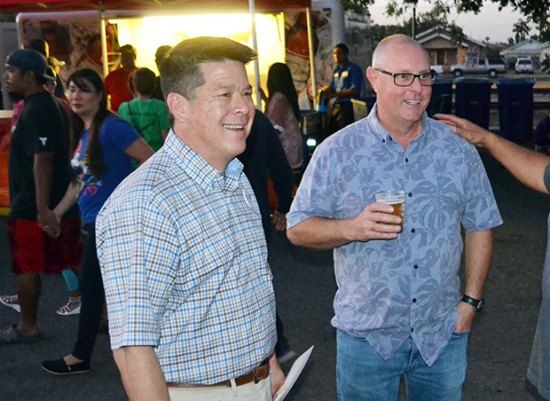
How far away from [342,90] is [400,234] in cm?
1190

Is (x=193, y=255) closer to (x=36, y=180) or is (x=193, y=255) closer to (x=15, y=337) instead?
(x=36, y=180)

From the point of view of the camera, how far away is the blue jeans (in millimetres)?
3523

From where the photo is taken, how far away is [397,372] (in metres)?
3.55

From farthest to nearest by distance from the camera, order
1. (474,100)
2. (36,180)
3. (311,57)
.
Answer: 1. (474,100)
2. (311,57)
3. (36,180)

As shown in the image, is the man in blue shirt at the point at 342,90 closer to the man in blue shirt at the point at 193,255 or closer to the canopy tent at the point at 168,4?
the canopy tent at the point at 168,4

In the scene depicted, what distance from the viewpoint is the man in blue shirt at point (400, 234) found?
3.48 meters

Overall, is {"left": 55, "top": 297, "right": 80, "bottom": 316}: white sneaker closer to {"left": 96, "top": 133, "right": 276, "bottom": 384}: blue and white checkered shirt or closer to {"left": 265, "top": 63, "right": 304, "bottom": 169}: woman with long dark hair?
{"left": 265, "top": 63, "right": 304, "bottom": 169}: woman with long dark hair

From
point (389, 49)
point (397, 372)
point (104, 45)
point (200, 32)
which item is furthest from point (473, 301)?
point (200, 32)

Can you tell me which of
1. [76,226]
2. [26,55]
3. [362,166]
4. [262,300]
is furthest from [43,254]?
[262,300]

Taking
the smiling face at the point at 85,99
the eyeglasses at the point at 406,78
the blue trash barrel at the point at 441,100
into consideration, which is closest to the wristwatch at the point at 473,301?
the eyeglasses at the point at 406,78

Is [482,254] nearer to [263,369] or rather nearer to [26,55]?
[263,369]

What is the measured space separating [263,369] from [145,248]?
0.70m

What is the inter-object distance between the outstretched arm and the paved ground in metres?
2.03

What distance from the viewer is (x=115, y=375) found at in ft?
19.2
